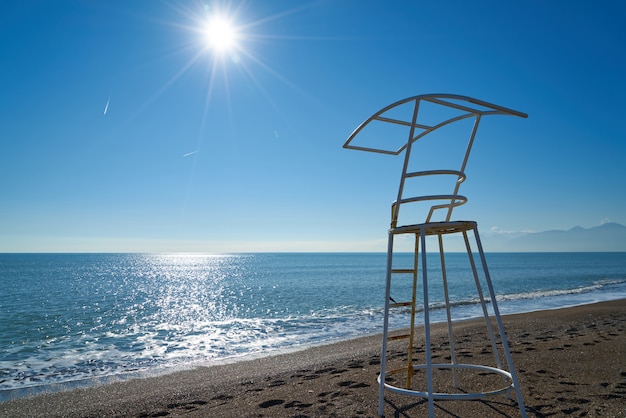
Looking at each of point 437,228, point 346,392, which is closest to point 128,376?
point 346,392

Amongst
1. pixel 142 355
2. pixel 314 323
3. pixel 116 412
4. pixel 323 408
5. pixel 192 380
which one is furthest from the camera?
pixel 314 323

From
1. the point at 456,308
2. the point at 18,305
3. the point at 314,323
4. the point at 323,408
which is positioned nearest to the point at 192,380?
the point at 323,408

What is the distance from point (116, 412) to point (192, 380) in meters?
2.95

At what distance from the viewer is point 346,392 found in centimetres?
558

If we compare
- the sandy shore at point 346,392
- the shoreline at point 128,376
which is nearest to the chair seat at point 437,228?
the sandy shore at point 346,392

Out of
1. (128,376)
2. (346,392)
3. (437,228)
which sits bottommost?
(128,376)

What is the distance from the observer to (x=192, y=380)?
9289 mm

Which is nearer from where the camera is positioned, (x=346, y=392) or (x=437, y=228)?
(x=437, y=228)

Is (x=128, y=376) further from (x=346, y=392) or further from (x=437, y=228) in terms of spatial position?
(x=437, y=228)

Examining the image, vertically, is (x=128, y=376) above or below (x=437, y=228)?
below

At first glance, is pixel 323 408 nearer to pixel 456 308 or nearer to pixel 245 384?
pixel 245 384

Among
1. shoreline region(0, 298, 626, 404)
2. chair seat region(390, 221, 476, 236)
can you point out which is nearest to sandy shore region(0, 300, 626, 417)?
shoreline region(0, 298, 626, 404)

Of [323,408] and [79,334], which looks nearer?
[323,408]

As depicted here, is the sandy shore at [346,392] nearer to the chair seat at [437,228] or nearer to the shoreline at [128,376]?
the shoreline at [128,376]
